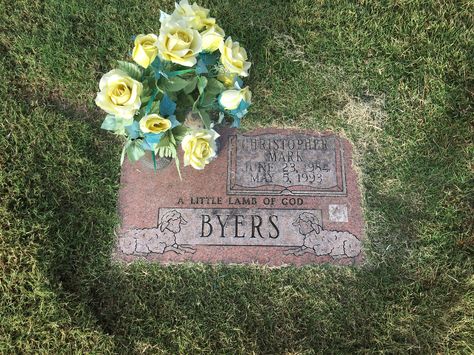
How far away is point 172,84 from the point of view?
8.18 ft

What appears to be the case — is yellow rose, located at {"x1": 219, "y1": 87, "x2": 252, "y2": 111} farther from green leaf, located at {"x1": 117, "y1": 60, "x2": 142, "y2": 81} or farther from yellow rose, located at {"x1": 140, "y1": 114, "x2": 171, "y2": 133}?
green leaf, located at {"x1": 117, "y1": 60, "x2": 142, "y2": 81}

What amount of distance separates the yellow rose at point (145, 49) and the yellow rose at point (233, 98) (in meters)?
0.41

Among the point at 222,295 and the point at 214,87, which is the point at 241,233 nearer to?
the point at 222,295

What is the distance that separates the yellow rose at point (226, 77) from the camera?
2.58m

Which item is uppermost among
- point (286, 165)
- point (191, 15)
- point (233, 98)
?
point (191, 15)

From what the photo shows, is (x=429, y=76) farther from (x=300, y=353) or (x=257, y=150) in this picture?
(x=300, y=353)

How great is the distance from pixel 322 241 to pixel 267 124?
34.9 inches

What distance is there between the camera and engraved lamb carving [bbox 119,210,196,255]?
2943mm

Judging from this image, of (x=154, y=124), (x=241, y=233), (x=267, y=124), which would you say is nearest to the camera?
(x=154, y=124)

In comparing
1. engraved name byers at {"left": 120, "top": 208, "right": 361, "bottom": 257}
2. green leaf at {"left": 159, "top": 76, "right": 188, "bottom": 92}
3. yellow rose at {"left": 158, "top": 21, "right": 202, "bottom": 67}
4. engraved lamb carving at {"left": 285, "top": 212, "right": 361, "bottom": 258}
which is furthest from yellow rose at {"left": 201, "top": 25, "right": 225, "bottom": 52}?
engraved lamb carving at {"left": 285, "top": 212, "right": 361, "bottom": 258}

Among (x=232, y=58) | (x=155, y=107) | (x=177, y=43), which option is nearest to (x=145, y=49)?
Answer: (x=177, y=43)

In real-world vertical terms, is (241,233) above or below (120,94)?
below

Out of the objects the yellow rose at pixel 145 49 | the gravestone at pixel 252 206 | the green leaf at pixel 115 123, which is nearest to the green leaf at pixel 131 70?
the yellow rose at pixel 145 49

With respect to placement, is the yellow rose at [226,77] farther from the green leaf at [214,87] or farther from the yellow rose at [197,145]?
the yellow rose at [197,145]
